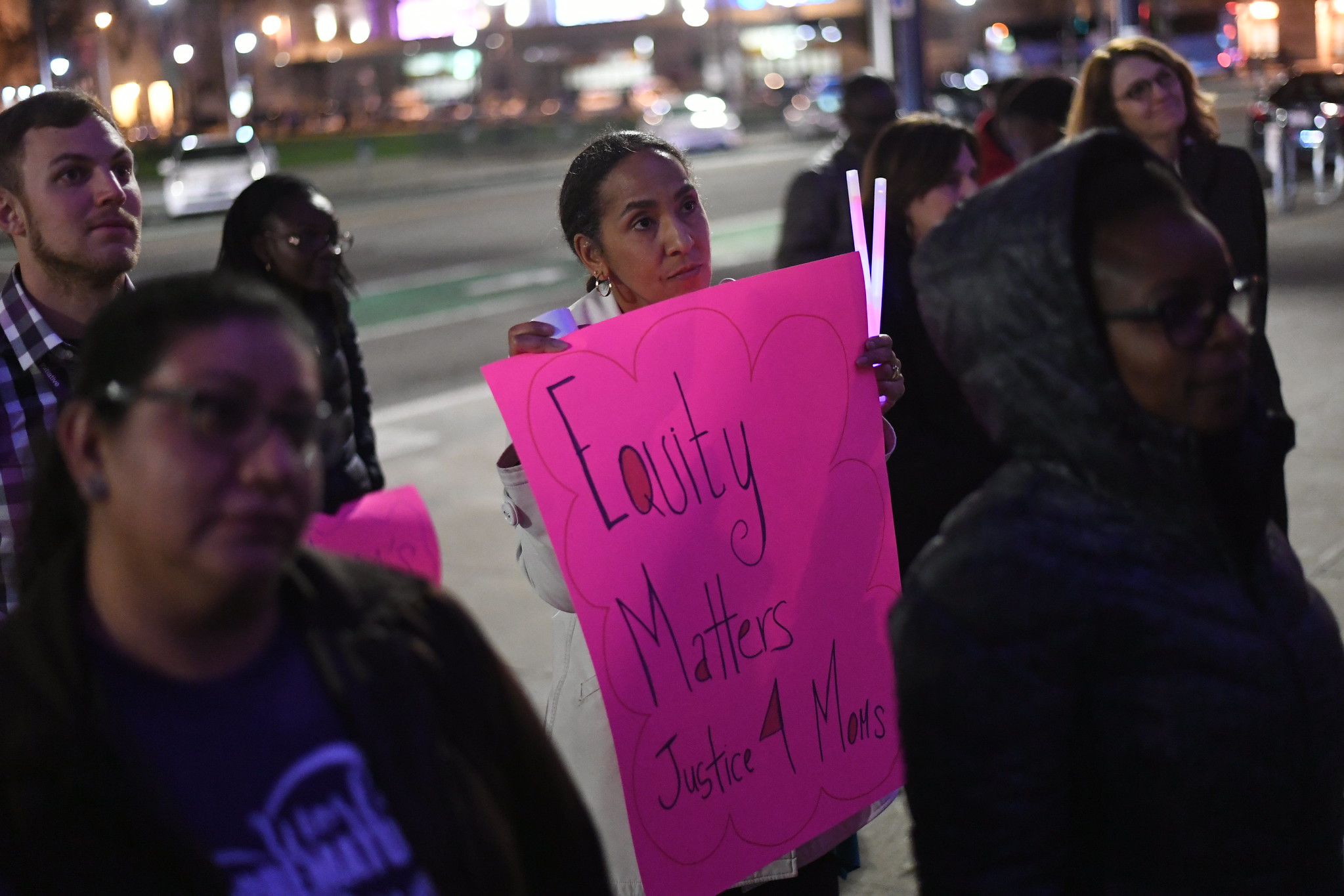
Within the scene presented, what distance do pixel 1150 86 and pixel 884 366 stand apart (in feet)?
7.82

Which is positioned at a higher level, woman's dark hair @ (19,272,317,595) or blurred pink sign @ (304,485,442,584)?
woman's dark hair @ (19,272,317,595)

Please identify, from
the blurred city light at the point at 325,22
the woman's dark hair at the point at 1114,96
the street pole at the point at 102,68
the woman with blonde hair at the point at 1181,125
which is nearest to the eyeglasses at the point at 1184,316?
the woman with blonde hair at the point at 1181,125

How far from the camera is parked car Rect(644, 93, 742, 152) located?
41438mm

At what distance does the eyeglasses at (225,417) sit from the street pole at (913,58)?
12343 millimetres

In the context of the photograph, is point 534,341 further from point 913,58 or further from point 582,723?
point 913,58

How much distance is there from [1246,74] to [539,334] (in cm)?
6394

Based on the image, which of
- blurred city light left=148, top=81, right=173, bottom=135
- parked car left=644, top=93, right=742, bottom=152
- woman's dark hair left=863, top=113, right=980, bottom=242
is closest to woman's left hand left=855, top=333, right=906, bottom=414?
woman's dark hair left=863, top=113, right=980, bottom=242

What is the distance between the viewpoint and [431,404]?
9875mm

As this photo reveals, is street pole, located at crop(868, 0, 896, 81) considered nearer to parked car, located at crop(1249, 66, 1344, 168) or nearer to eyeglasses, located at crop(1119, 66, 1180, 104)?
parked car, located at crop(1249, 66, 1344, 168)

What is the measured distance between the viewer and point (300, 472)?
1485 millimetres

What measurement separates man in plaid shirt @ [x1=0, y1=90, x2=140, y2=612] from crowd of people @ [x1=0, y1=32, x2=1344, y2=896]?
3.97ft

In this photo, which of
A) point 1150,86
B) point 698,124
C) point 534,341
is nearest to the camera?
point 534,341

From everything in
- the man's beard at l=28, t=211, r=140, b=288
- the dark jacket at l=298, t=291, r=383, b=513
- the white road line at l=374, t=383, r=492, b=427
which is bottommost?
the white road line at l=374, t=383, r=492, b=427

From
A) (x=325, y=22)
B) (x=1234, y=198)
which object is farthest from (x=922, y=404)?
(x=325, y=22)
